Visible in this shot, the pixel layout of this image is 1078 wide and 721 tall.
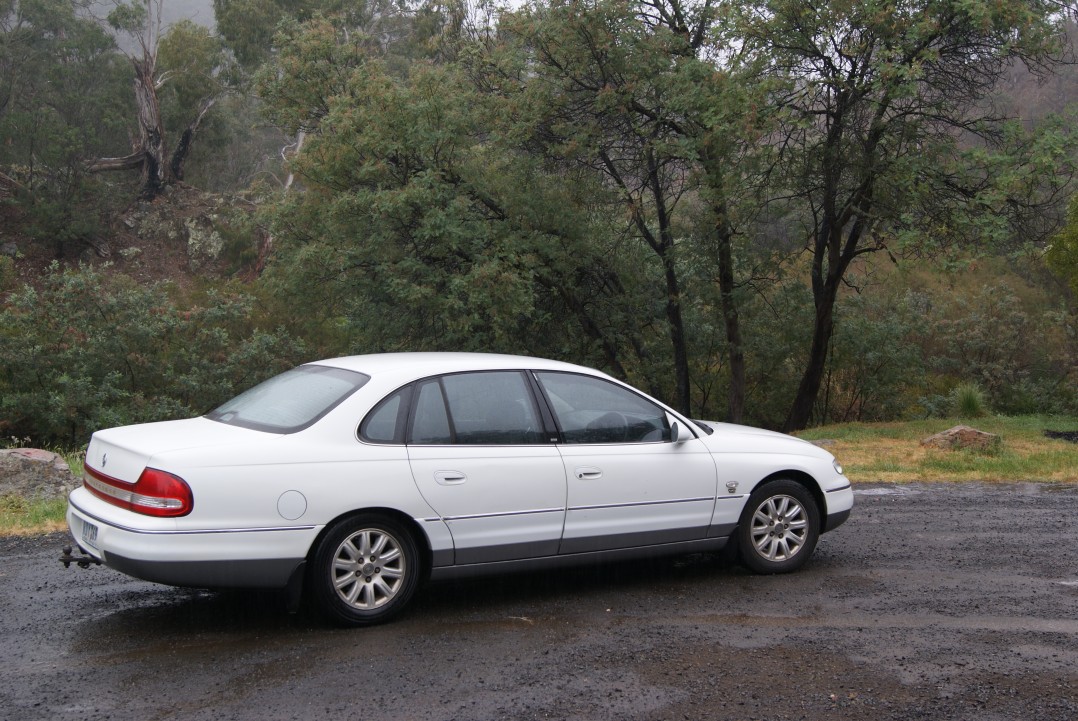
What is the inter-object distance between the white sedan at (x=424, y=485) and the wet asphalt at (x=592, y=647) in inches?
13.2

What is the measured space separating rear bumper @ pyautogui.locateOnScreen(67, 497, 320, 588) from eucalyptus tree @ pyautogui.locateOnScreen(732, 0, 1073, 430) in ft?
40.4

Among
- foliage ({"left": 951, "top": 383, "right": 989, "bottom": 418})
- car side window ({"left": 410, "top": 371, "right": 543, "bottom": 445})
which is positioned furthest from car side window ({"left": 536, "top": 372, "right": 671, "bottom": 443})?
foliage ({"left": 951, "top": 383, "right": 989, "bottom": 418})

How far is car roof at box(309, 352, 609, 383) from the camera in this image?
230 inches

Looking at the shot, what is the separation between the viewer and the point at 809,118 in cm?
1589

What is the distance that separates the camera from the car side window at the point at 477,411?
571 centimetres

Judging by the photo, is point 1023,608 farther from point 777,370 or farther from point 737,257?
point 777,370

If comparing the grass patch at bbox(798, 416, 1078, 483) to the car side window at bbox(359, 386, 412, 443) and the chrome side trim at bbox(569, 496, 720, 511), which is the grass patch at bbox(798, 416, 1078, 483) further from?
the car side window at bbox(359, 386, 412, 443)

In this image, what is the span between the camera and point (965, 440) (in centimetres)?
1392

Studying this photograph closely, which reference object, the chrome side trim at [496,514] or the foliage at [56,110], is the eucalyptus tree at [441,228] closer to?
the chrome side trim at [496,514]

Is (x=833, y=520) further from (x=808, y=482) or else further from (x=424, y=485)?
(x=424, y=485)

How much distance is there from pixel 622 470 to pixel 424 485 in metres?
1.30

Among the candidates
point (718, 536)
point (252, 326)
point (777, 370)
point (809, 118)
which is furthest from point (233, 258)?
point (718, 536)

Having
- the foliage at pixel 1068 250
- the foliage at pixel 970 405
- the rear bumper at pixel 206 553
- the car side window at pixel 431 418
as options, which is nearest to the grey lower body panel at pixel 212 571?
the rear bumper at pixel 206 553

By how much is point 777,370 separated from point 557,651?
24394 millimetres
